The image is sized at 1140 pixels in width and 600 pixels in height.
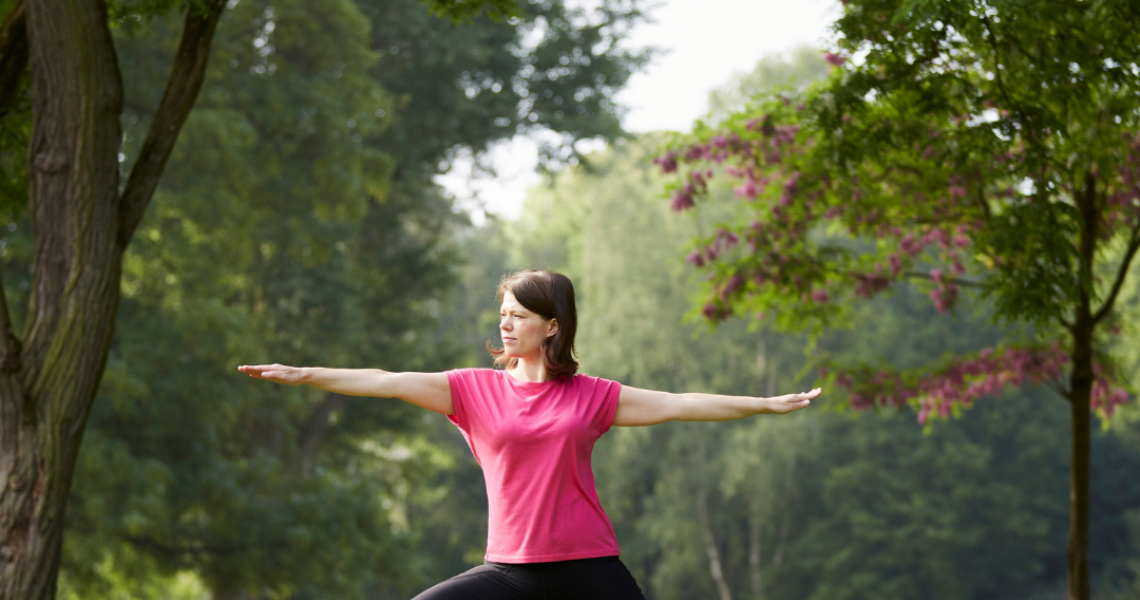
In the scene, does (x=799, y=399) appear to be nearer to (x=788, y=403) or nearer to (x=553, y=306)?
(x=788, y=403)

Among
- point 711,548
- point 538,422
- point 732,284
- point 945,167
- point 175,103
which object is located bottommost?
point 711,548

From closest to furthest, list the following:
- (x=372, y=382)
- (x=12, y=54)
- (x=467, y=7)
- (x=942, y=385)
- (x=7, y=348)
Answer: (x=372, y=382), (x=7, y=348), (x=12, y=54), (x=467, y=7), (x=942, y=385)

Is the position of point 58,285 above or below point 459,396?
above

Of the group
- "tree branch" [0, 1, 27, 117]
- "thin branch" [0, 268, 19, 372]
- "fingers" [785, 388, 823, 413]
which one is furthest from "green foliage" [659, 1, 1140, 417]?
"thin branch" [0, 268, 19, 372]

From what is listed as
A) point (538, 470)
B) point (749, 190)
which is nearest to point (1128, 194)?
point (749, 190)

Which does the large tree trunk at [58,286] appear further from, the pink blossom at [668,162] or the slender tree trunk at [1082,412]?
the slender tree trunk at [1082,412]

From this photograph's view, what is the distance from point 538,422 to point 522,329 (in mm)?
288

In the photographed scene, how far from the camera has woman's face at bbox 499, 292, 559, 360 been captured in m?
3.05

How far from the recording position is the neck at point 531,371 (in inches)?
122

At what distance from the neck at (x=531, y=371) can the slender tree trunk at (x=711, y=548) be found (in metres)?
27.5

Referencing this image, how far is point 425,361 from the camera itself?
20.2 metres

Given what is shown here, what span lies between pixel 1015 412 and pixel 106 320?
3075 cm

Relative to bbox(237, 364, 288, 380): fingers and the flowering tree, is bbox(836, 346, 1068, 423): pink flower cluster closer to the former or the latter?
the flowering tree

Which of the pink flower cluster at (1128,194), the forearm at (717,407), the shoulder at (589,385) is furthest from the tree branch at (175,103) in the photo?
the pink flower cluster at (1128,194)
